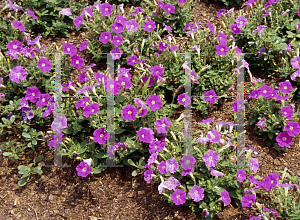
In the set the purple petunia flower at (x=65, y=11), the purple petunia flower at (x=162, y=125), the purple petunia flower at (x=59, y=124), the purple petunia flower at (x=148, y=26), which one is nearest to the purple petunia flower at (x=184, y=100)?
the purple petunia flower at (x=162, y=125)

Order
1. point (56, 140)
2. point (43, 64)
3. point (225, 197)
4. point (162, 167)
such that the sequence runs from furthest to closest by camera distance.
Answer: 1. point (43, 64)
2. point (56, 140)
3. point (162, 167)
4. point (225, 197)

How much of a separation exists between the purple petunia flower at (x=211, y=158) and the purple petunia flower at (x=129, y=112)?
109cm

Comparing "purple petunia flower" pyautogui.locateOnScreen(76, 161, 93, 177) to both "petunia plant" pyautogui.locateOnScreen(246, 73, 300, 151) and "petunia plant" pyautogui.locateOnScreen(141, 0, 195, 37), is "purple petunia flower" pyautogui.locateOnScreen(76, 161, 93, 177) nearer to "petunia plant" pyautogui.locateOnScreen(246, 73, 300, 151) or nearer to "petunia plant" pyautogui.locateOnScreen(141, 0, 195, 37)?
"petunia plant" pyautogui.locateOnScreen(246, 73, 300, 151)

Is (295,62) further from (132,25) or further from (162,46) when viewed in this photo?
(132,25)

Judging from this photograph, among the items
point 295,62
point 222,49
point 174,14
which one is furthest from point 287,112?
point 174,14

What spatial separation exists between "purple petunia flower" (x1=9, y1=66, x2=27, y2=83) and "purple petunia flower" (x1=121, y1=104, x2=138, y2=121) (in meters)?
1.80

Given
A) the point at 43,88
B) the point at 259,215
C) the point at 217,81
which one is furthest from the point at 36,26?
the point at 259,215

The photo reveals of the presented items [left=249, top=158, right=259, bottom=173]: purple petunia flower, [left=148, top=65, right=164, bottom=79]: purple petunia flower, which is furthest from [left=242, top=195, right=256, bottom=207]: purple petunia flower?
[left=148, top=65, right=164, bottom=79]: purple petunia flower

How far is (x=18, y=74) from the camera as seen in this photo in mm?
4691

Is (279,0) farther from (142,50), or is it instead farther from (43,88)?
(43,88)

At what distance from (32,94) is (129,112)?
1.63 meters

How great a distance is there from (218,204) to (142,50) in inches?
118

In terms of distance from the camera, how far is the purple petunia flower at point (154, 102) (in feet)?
13.8

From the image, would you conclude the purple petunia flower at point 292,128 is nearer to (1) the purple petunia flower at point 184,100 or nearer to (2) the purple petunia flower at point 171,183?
(1) the purple petunia flower at point 184,100
